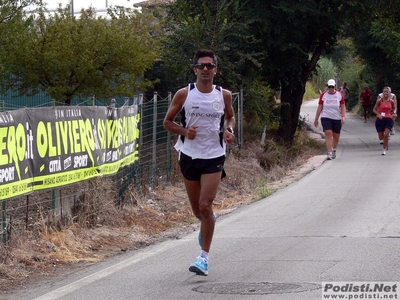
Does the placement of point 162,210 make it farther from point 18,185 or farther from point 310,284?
point 310,284

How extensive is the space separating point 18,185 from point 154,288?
2.37m

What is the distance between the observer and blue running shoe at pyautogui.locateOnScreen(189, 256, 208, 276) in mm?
7340

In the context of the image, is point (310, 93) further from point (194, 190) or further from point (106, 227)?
point (194, 190)

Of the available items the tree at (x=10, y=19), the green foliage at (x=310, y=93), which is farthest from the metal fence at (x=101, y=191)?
the green foliage at (x=310, y=93)

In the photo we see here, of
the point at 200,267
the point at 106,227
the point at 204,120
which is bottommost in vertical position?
the point at 106,227

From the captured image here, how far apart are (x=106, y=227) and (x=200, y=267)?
3490mm

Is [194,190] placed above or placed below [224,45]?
below

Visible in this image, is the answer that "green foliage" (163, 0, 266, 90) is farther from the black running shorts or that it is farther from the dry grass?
the black running shorts

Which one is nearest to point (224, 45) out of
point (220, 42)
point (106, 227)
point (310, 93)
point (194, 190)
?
point (220, 42)

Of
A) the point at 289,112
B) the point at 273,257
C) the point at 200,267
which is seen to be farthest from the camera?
the point at 289,112

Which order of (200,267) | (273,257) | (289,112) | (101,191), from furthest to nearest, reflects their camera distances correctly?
1. (289,112)
2. (101,191)
3. (273,257)
4. (200,267)

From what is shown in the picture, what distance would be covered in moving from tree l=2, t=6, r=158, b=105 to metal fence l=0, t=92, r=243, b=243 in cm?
889

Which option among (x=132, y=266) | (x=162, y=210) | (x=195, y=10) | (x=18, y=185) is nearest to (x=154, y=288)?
(x=132, y=266)

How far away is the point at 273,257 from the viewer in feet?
27.2
